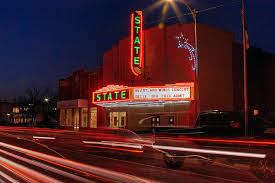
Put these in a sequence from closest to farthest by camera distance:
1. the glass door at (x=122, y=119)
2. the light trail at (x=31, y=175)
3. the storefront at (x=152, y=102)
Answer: the light trail at (x=31, y=175), the storefront at (x=152, y=102), the glass door at (x=122, y=119)

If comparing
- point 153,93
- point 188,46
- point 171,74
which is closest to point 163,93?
point 153,93

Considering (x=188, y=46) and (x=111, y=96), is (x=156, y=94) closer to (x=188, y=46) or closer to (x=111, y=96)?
(x=188, y=46)

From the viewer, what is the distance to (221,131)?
10.4 meters

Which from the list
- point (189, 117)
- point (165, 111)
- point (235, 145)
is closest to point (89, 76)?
point (165, 111)

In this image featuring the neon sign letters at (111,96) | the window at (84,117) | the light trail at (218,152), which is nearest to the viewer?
the light trail at (218,152)

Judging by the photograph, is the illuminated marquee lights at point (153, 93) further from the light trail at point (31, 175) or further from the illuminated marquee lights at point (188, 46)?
the light trail at point (31, 175)

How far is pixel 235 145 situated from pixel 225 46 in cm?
1935

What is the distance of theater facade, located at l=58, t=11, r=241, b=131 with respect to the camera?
24.1 meters

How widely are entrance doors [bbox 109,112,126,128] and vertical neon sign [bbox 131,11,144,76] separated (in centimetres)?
570

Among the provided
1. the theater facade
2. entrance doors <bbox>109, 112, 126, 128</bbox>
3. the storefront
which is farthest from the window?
the theater facade

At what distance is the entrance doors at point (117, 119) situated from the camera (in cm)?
2991

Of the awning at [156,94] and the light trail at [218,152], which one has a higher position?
the awning at [156,94]

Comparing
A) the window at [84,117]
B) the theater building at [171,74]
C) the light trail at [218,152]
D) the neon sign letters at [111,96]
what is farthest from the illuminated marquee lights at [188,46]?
the window at [84,117]

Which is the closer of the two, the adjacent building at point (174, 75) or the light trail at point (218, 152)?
the light trail at point (218, 152)
